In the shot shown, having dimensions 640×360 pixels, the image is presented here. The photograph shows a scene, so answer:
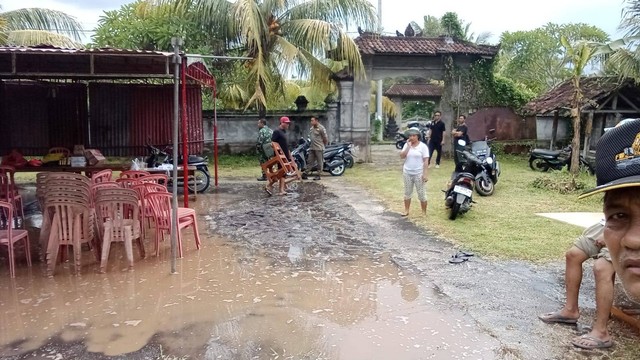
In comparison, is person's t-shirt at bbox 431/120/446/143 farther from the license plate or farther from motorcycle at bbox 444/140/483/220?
the license plate

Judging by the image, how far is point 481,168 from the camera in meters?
10.1

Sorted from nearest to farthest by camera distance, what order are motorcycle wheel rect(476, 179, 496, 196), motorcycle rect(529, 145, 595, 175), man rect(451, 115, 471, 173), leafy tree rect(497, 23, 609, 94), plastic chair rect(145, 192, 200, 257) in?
plastic chair rect(145, 192, 200, 257), man rect(451, 115, 471, 173), motorcycle wheel rect(476, 179, 496, 196), motorcycle rect(529, 145, 595, 175), leafy tree rect(497, 23, 609, 94)

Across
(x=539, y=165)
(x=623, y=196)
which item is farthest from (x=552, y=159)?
(x=623, y=196)

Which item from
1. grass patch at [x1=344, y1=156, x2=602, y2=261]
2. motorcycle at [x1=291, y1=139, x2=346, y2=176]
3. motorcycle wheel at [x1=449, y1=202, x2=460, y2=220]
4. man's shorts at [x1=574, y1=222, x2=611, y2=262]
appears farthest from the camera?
motorcycle at [x1=291, y1=139, x2=346, y2=176]

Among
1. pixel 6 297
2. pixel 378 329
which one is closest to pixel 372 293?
pixel 378 329

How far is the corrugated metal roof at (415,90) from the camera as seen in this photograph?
3062 cm

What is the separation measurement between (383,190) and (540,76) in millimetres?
18555

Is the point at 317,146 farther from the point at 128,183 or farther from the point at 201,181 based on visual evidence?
the point at 128,183

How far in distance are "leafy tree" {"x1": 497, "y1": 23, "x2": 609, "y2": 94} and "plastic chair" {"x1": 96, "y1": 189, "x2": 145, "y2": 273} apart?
75.8ft

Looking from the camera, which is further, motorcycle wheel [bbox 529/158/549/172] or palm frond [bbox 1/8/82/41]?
motorcycle wheel [bbox 529/158/549/172]

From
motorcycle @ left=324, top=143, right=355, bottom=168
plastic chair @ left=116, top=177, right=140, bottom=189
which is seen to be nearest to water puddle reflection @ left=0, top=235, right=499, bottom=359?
plastic chair @ left=116, top=177, right=140, bottom=189

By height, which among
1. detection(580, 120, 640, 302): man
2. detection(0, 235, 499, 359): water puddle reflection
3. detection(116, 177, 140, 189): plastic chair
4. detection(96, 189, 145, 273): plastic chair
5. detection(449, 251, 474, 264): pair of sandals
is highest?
detection(580, 120, 640, 302): man

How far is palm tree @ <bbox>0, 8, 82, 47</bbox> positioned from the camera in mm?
12625

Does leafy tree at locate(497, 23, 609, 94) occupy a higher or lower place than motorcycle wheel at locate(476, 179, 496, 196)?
higher
